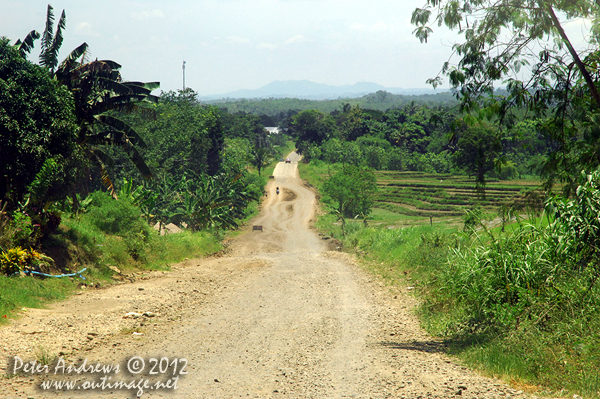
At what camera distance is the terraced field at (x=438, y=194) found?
210 ft

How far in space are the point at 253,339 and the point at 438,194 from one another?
68.1 m

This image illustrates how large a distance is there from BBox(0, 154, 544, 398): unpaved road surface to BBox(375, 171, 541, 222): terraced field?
49.2m

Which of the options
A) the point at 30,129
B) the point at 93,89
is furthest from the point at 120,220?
the point at 30,129

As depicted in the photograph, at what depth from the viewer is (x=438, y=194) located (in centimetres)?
7325

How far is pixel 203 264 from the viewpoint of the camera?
69.1ft

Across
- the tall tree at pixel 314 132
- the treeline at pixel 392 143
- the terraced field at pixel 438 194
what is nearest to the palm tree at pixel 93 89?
the terraced field at pixel 438 194

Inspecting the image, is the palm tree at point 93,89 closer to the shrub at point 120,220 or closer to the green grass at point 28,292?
the shrub at point 120,220

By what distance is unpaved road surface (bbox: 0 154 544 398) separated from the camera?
21.4ft

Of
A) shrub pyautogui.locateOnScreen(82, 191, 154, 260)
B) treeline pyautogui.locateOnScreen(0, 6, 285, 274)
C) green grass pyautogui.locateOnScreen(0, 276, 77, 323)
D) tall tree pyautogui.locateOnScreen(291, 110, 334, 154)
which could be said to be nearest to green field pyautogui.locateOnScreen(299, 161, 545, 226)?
tall tree pyautogui.locateOnScreen(291, 110, 334, 154)

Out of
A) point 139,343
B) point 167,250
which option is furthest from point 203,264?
point 139,343

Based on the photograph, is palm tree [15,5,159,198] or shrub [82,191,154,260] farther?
shrub [82,191,154,260]

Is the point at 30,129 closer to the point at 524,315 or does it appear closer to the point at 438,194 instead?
the point at 524,315

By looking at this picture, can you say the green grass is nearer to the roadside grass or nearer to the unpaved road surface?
the unpaved road surface

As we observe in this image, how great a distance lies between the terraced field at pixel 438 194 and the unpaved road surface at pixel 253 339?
161 feet
